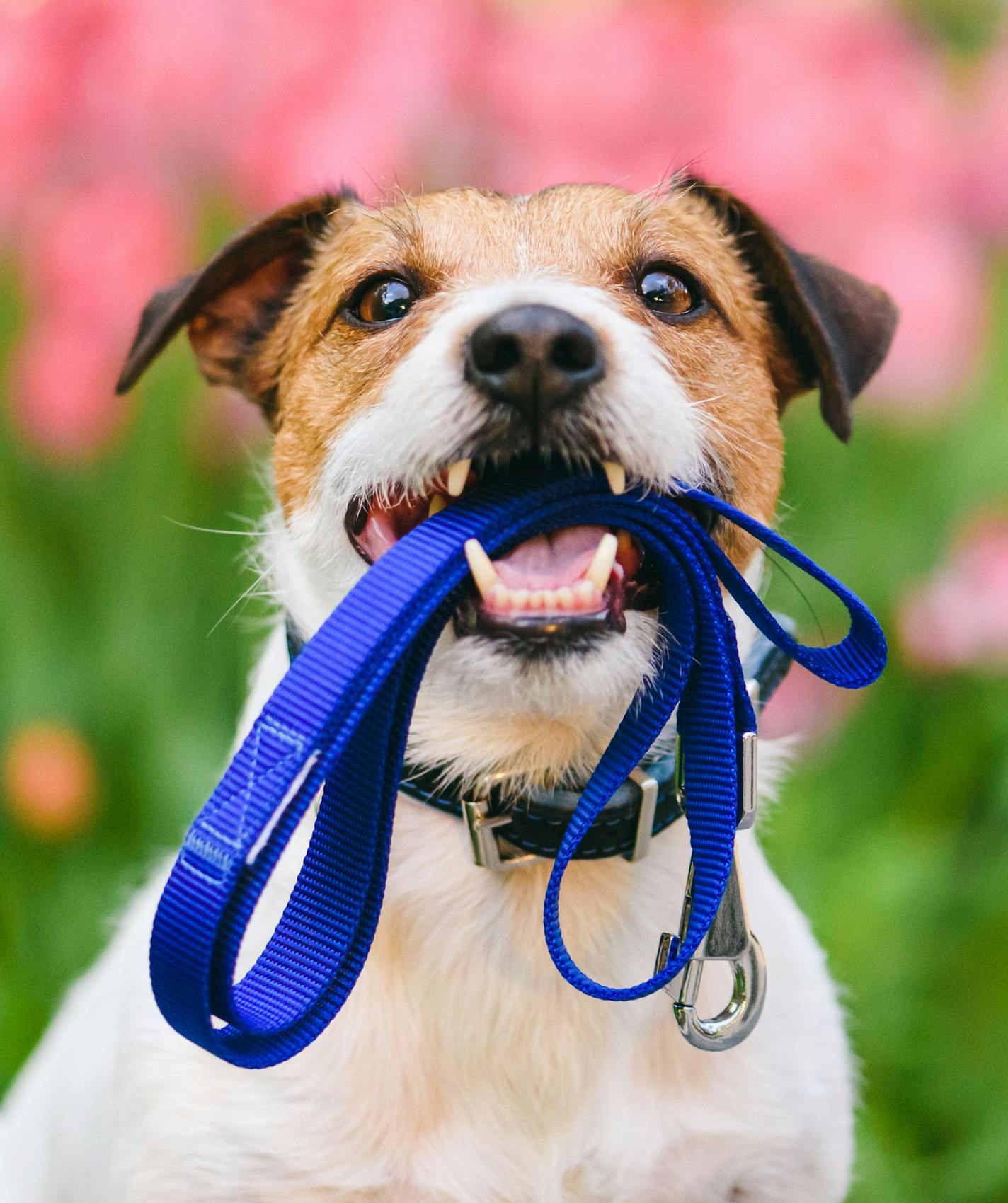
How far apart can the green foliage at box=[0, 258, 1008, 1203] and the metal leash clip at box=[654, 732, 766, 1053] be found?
1.17 metres

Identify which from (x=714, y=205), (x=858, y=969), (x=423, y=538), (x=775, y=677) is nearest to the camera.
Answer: (x=423, y=538)

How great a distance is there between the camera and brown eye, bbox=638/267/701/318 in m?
1.97

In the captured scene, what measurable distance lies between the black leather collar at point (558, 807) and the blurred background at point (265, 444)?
120cm

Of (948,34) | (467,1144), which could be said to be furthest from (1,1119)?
(948,34)

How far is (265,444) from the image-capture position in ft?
11.0

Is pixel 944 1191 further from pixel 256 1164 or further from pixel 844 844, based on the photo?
pixel 256 1164

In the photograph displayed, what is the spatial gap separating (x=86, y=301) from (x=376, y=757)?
2139 mm

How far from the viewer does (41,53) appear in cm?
310

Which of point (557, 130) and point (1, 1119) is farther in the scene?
point (557, 130)

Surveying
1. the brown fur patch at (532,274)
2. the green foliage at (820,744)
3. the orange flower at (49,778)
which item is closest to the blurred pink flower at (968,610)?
the green foliage at (820,744)

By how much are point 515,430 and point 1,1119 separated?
172cm

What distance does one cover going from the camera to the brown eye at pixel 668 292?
1.97 meters

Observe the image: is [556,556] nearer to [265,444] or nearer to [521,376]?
[521,376]

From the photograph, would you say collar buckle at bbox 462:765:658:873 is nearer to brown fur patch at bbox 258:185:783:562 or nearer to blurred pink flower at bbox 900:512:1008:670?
brown fur patch at bbox 258:185:783:562
